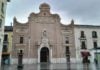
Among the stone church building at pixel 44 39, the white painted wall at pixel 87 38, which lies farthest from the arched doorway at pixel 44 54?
the white painted wall at pixel 87 38

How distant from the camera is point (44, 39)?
Answer: 49594mm

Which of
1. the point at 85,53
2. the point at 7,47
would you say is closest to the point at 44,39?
the point at 7,47

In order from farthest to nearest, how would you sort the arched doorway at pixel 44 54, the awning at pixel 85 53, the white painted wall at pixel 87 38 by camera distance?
the white painted wall at pixel 87 38
the awning at pixel 85 53
the arched doorway at pixel 44 54

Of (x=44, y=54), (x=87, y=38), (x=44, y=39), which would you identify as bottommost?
(x=44, y=54)

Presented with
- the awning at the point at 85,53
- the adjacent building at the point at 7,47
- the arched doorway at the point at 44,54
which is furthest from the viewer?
the awning at the point at 85,53

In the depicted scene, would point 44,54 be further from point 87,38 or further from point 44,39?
point 87,38

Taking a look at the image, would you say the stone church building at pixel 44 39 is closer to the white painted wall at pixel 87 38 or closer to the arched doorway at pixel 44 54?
the arched doorway at pixel 44 54

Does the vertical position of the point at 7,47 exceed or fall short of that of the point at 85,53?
it exceeds it

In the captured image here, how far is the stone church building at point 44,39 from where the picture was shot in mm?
48812

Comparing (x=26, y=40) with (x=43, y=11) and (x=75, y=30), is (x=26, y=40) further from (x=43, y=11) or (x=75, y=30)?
(x=75, y=30)

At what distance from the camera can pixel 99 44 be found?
52.2 meters

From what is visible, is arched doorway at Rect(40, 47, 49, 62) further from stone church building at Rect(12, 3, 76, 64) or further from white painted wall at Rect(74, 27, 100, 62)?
white painted wall at Rect(74, 27, 100, 62)

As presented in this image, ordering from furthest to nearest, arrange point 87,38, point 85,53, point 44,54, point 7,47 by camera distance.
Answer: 1. point 87,38
2. point 7,47
3. point 85,53
4. point 44,54

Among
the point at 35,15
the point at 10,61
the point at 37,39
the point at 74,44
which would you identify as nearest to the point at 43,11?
the point at 35,15
